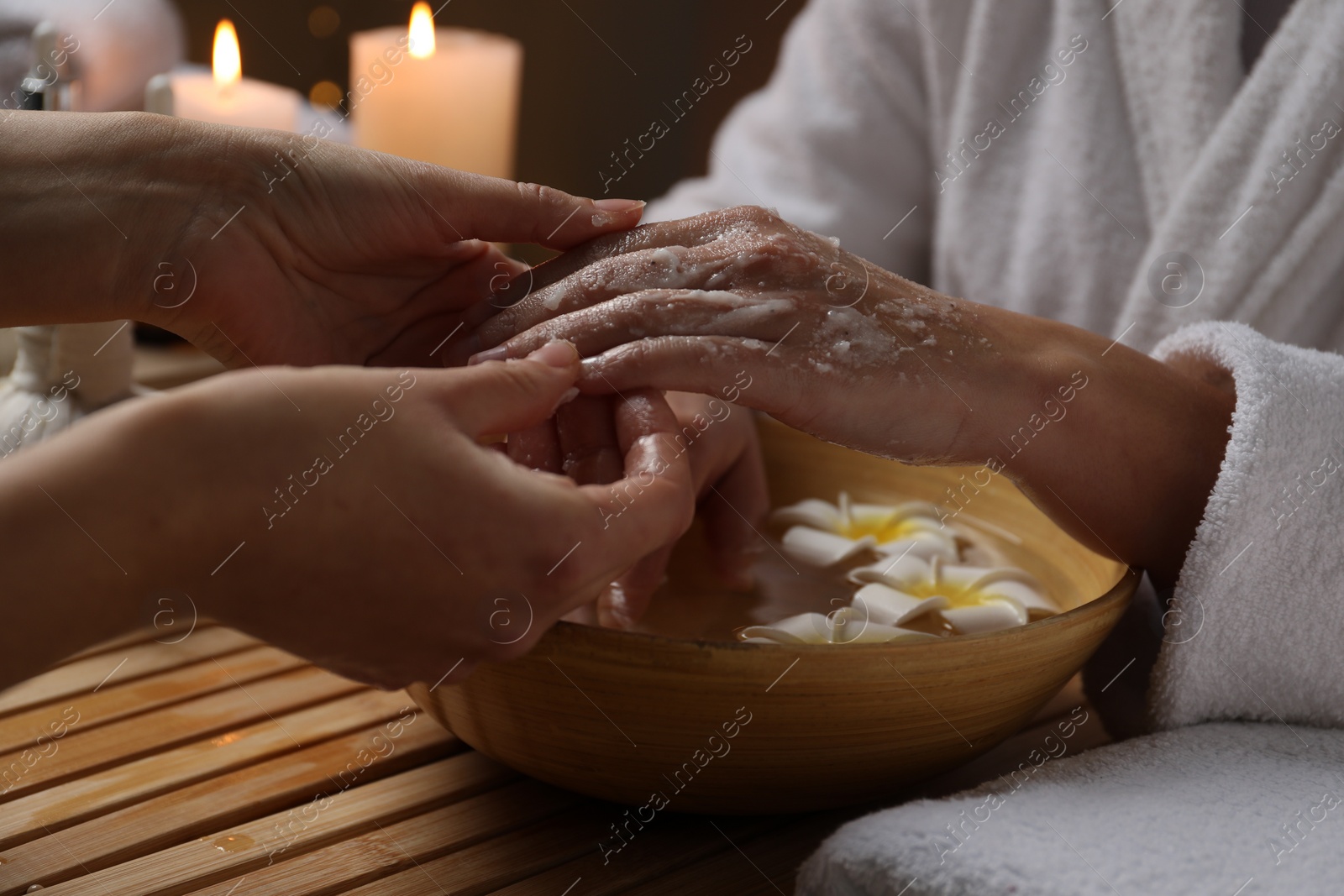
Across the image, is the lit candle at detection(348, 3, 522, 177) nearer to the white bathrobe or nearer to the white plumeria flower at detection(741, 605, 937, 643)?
the white bathrobe

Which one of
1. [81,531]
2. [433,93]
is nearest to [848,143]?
[433,93]

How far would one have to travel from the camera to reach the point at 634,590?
0.65 m

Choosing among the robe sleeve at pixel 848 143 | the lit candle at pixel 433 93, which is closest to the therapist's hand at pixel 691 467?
the robe sleeve at pixel 848 143

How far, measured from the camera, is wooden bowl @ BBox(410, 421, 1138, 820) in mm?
460

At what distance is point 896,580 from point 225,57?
88 cm

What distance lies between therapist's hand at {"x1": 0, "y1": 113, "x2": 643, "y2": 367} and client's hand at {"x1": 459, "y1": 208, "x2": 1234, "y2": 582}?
0.23 ft

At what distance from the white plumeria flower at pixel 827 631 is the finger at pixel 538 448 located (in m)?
0.15

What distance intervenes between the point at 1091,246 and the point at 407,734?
73 centimetres

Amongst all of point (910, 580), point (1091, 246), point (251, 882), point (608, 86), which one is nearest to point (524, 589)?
point (251, 882)

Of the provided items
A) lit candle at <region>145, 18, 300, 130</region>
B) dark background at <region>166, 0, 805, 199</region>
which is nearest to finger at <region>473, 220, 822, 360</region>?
lit candle at <region>145, 18, 300, 130</region>

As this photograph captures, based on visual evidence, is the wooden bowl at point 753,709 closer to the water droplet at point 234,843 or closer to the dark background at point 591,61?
the water droplet at point 234,843

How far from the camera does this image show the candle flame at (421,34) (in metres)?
1.21

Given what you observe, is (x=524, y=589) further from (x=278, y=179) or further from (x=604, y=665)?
(x=278, y=179)

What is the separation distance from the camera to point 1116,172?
98 centimetres
